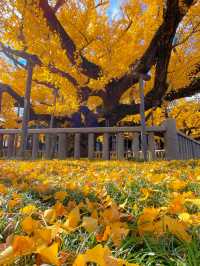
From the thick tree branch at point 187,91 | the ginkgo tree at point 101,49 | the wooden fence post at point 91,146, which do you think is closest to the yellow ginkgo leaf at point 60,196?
the wooden fence post at point 91,146

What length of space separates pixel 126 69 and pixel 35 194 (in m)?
7.11

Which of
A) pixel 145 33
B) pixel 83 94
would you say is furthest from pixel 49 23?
pixel 145 33

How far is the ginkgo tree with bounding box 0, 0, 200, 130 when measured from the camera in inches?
254

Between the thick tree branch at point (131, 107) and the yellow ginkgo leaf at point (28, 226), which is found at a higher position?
the thick tree branch at point (131, 107)

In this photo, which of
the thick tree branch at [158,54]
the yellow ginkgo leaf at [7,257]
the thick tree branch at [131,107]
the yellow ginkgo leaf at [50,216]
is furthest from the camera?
the thick tree branch at [131,107]

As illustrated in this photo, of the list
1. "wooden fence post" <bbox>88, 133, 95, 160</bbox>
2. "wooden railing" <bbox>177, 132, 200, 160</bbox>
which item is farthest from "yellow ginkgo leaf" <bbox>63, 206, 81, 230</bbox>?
"wooden railing" <bbox>177, 132, 200, 160</bbox>

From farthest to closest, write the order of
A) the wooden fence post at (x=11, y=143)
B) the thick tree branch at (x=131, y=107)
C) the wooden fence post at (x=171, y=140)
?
the thick tree branch at (x=131, y=107) → the wooden fence post at (x=11, y=143) → the wooden fence post at (x=171, y=140)

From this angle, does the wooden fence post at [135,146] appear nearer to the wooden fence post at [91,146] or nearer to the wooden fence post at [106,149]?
the wooden fence post at [106,149]

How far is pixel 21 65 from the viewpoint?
10953 mm

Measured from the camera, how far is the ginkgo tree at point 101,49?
6.46 m

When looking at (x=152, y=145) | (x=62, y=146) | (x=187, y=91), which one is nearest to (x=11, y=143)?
(x=62, y=146)

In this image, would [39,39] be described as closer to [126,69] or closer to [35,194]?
[126,69]

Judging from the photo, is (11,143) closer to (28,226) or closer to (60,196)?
(60,196)

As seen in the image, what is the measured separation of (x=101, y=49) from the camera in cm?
857
